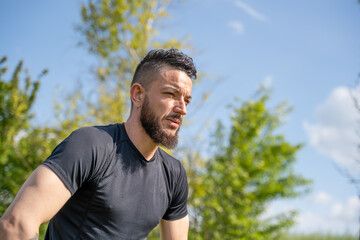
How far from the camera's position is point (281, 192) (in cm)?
1493

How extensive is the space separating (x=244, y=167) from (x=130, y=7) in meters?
7.12

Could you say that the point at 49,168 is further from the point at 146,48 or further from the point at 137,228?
the point at 146,48

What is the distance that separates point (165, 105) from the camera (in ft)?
8.91

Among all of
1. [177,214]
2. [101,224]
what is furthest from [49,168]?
[177,214]

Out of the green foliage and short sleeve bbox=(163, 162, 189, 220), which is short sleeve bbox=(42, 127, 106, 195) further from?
the green foliage

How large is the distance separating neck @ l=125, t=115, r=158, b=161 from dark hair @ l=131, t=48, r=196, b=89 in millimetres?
320

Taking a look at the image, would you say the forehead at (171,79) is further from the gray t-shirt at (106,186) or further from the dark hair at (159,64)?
the gray t-shirt at (106,186)

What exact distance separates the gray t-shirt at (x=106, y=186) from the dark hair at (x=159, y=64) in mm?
414

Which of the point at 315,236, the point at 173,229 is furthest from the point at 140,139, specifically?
the point at 315,236

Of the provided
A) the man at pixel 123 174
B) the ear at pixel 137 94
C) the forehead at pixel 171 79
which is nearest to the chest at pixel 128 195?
the man at pixel 123 174

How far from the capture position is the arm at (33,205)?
6.49 ft

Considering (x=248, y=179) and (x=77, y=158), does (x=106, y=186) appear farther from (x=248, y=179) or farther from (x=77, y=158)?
(x=248, y=179)

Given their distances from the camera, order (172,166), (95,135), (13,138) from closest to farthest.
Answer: (95,135)
(172,166)
(13,138)

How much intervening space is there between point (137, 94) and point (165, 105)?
0.28 metres
